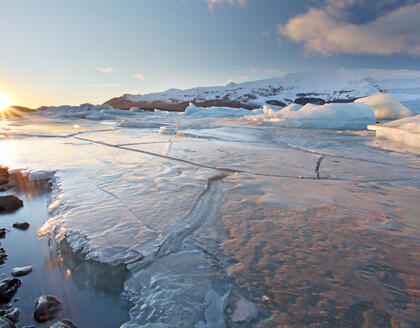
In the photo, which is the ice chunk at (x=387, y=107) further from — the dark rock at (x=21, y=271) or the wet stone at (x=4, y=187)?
the dark rock at (x=21, y=271)

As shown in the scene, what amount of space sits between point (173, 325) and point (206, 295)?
0.55 feet

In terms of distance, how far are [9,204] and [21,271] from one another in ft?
3.47

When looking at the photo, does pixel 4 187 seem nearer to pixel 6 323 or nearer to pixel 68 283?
pixel 68 283

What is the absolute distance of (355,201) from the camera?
1805mm

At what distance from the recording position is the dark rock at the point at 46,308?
3.01 ft

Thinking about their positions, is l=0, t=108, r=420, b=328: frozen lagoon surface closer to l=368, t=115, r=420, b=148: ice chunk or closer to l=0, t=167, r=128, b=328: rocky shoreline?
l=0, t=167, r=128, b=328: rocky shoreline

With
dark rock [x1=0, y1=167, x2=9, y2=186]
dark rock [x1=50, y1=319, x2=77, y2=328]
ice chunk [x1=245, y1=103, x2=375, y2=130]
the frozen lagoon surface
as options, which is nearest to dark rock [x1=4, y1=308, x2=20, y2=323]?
dark rock [x1=50, y1=319, x2=77, y2=328]

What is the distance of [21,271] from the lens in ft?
3.81

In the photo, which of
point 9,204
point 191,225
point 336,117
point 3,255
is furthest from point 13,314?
point 336,117

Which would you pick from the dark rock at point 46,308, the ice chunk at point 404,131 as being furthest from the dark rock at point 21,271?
the ice chunk at point 404,131

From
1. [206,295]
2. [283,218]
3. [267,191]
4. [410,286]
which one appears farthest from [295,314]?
[267,191]

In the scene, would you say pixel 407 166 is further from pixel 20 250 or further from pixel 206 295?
pixel 20 250

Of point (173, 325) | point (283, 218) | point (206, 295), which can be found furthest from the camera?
point (283, 218)

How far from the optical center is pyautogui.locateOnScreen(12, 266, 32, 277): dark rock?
3.76ft
